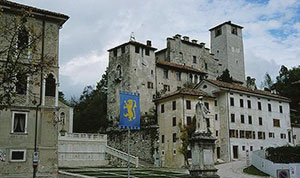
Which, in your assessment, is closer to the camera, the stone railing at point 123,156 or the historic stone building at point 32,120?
the historic stone building at point 32,120

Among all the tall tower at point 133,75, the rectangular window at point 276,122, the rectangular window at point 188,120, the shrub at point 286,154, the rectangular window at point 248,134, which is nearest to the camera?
the shrub at point 286,154

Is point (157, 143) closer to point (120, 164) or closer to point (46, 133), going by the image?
point (120, 164)

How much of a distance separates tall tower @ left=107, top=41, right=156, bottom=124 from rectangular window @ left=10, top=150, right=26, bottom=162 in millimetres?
27848

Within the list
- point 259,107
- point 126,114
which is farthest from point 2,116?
point 259,107

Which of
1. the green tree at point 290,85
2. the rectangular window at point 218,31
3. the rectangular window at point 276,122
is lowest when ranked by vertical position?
the rectangular window at point 276,122

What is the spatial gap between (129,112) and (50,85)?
13529 mm

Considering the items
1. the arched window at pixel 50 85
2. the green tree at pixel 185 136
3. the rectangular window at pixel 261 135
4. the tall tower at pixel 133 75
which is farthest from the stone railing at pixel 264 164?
the arched window at pixel 50 85

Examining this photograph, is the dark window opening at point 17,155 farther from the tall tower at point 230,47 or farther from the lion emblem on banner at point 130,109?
the tall tower at point 230,47

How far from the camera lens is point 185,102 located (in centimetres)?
4659

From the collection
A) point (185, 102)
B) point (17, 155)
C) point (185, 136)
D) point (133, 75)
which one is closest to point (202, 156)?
point (17, 155)

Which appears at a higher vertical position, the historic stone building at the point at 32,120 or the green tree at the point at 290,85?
the green tree at the point at 290,85

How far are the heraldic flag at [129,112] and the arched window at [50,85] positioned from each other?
12.8m

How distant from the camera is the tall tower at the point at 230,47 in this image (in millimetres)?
80938

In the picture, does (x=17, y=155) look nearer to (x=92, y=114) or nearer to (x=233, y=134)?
(x=233, y=134)
